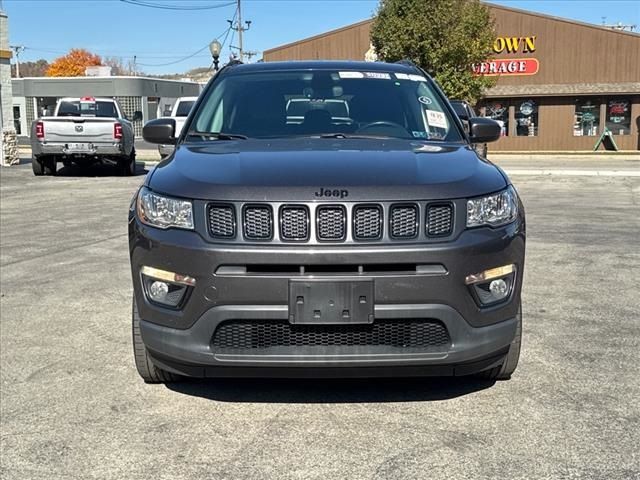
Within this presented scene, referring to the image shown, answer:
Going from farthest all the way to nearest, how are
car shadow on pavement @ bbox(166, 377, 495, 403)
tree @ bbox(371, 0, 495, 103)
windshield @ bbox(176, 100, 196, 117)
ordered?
tree @ bbox(371, 0, 495, 103) < windshield @ bbox(176, 100, 196, 117) < car shadow on pavement @ bbox(166, 377, 495, 403)

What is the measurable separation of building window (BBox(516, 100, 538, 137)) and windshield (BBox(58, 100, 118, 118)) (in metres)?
21.8

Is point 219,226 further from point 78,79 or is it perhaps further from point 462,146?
point 78,79

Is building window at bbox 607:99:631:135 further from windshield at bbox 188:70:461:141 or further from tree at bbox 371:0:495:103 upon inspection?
windshield at bbox 188:70:461:141

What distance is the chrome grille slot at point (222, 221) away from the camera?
3133 millimetres

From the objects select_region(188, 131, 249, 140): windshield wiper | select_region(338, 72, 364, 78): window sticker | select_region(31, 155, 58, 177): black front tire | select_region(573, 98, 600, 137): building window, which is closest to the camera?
select_region(188, 131, 249, 140): windshield wiper

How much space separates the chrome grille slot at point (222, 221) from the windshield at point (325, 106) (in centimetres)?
118

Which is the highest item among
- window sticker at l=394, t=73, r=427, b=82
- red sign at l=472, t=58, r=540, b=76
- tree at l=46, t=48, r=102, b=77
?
tree at l=46, t=48, r=102, b=77

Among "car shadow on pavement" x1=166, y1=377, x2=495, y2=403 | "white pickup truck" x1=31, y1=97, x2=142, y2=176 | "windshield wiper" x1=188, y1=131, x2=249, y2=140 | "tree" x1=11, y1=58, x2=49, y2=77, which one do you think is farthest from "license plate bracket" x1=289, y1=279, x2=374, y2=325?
"tree" x1=11, y1=58, x2=49, y2=77

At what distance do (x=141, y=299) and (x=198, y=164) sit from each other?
728mm

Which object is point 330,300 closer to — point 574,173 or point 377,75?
point 377,75

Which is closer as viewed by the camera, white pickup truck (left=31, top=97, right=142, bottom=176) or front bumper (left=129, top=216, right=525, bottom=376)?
front bumper (left=129, top=216, right=525, bottom=376)

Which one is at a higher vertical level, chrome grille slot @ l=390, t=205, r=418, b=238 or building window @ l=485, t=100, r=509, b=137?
building window @ l=485, t=100, r=509, b=137

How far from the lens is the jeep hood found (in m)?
3.15

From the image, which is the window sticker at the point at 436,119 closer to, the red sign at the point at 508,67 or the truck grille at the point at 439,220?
the truck grille at the point at 439,220
